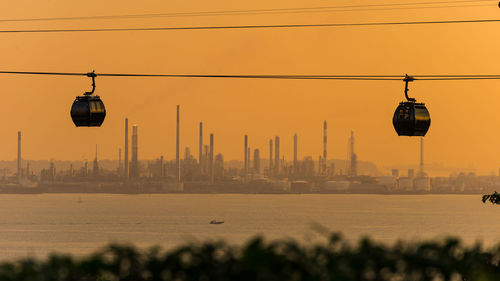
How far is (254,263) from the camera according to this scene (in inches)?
212

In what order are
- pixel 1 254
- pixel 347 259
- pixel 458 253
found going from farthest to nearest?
1. pixel 1 254
2. pixel 458 253
3. pixel 347 259

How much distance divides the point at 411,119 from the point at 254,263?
9.28 meters

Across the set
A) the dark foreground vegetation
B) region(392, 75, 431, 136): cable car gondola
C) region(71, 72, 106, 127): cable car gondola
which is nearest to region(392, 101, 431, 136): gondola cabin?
region(392, 75, 431, 136): cable car gondola

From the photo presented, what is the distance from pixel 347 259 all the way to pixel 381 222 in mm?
Answer: 147974

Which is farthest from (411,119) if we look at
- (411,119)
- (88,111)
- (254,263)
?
(254,263)

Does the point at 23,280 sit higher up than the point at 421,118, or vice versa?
the point at 421,118

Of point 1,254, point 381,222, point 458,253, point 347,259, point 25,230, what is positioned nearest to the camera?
point 347,259

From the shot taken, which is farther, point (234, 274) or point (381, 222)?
point (381, 222)

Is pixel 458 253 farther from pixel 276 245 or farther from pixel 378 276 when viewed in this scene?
pixel 276 245

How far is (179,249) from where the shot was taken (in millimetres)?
5664

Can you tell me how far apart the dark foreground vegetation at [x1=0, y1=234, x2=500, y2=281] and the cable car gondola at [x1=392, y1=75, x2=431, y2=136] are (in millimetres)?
8118

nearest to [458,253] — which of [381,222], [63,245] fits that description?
[63,245]

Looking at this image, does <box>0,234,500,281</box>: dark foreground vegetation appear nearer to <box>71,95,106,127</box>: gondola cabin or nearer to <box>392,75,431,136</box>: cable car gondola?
<box>392,75,431,136</box>: cable car gondola

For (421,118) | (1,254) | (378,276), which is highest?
(421,118)
